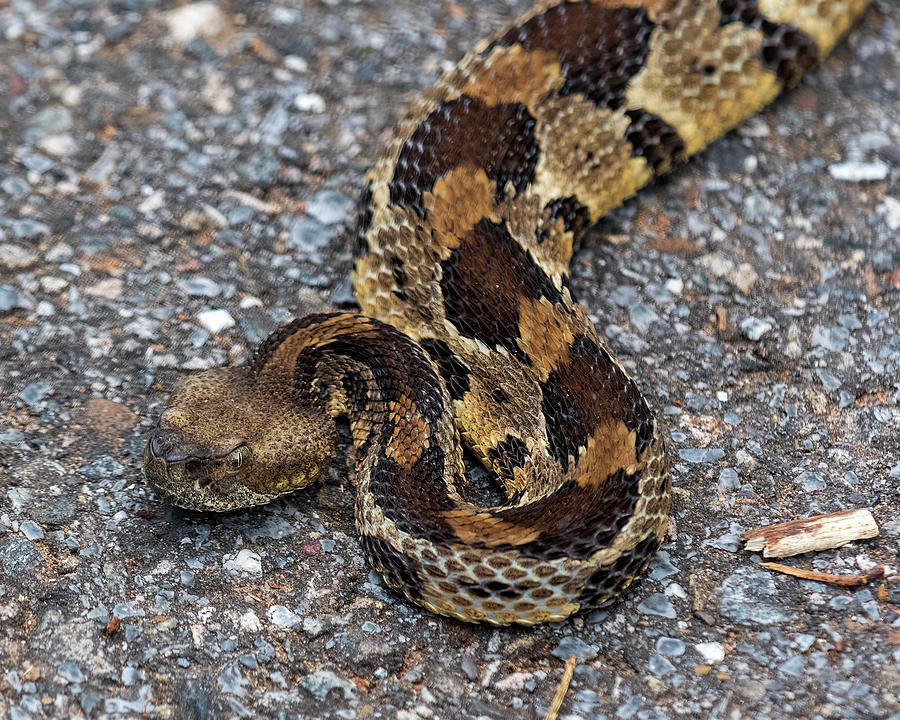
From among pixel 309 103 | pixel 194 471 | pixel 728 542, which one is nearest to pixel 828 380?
pixel 728 542

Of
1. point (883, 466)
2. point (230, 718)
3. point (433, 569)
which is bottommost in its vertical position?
point (230, 718)

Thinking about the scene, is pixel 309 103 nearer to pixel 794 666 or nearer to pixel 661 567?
pixel 661 567

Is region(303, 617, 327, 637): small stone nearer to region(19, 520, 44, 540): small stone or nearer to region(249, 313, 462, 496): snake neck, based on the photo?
region(249, 313, 462, 496): snake neck

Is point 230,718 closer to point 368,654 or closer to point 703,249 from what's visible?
point 368,654

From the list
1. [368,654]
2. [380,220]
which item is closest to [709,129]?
[380,220]

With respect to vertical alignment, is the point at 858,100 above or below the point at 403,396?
above

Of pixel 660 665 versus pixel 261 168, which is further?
pixel 261 168
